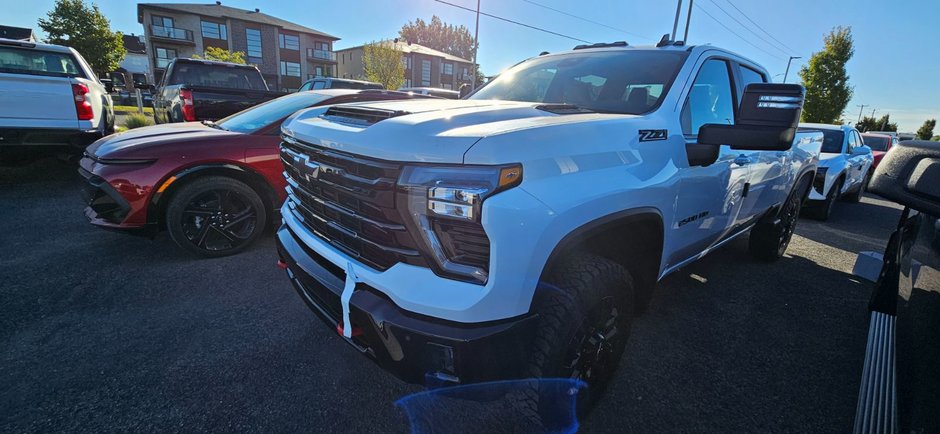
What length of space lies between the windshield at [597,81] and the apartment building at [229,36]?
44.2 metres

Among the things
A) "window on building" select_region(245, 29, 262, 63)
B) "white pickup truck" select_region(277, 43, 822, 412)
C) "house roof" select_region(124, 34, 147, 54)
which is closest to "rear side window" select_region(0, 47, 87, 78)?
"white pickup truck" select_region(277, 43, 822, 412)

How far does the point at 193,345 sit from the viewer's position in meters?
2.57

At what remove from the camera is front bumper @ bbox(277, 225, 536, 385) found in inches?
56.2

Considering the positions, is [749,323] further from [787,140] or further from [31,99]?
[31,99]

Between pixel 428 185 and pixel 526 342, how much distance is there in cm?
69

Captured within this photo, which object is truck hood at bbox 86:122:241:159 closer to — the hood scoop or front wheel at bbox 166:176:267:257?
front wheel at bbox 166:176:267:257

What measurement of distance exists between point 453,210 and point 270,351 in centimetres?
183

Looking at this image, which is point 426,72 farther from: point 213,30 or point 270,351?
point 270,351

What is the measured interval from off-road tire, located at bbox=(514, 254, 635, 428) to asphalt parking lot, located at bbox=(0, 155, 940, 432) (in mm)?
542

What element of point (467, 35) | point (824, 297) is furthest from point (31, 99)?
point (467, 35)

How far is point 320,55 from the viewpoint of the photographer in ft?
157

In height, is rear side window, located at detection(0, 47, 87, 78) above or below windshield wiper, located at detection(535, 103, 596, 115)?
above

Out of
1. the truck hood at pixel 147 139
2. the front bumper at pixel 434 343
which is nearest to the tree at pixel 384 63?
the truck hood at pixel 147 139

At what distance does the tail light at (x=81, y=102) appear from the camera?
18.2 feet
